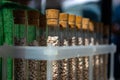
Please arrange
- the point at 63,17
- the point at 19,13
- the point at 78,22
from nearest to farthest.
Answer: the point at 19,13
the point at 63,17
the point at 78,22

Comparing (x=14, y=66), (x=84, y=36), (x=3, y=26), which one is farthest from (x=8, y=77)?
(x=84, y=36)

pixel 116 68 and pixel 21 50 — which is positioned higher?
pixel 21 50

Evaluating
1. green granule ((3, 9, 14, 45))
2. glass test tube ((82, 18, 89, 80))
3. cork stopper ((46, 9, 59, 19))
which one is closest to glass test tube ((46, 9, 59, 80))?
cork stopper ((46, 9, 59, 19))

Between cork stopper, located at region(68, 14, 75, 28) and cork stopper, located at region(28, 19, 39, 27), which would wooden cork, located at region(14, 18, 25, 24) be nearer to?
cork stopper, located at region(28, 19, 39, 27)

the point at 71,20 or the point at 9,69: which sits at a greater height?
the point at 71,20

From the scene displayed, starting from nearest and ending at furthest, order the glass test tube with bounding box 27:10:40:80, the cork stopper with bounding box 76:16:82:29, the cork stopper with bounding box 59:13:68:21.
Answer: the glass test tube with bounding box 27:10:40:80 < the cork stopper with bounding box 59:13:68:21 < the cork stopper with bounding box 76:16:82:29

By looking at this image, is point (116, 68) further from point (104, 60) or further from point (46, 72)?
point (46, 72)

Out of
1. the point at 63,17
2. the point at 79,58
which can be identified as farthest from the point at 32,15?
the point at 79,58

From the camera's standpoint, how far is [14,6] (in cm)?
98

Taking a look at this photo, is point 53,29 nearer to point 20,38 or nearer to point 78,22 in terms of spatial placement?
point 20,38

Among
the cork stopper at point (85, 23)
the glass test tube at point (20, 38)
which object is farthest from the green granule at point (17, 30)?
the cork stopper at point (85, 23)

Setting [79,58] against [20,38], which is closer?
[20,38]

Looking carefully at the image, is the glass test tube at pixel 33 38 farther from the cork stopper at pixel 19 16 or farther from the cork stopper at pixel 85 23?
the cork stopper at pixel 85 23

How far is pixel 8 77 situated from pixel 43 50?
15 centimetres
